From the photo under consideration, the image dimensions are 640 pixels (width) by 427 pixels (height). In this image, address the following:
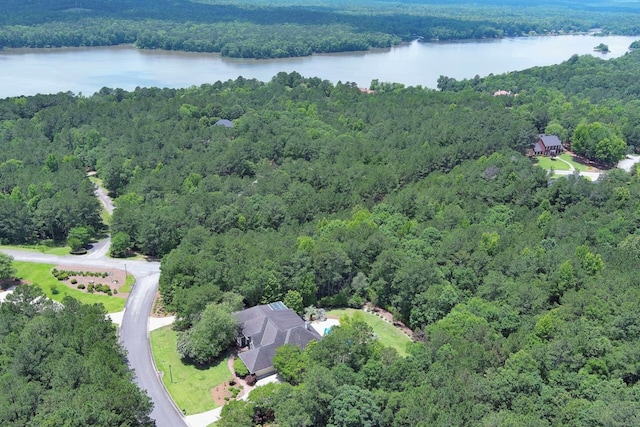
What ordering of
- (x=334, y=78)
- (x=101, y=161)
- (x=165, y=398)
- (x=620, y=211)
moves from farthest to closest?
(x=334, y=78), (x=101, y=161), (x=620, y=211), (x=165, y=398)

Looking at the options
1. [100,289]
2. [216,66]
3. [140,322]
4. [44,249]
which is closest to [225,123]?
[44,249]

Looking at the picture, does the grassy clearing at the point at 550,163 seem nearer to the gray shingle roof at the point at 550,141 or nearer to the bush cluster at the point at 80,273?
the gray shingle roof at the point at 550,141

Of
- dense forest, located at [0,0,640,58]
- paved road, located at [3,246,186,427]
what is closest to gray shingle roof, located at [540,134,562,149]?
Answer: paved road, located at [3,246,186,427]

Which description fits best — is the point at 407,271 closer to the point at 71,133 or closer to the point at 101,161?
the point at 101,161

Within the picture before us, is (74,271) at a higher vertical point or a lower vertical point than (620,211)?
lower

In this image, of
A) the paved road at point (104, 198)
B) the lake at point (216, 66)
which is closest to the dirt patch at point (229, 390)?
the paved road at point (104, 198)

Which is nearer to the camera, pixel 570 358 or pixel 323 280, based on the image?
pixel 570 358

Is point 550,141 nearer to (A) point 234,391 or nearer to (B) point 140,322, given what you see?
(B) point 140,322

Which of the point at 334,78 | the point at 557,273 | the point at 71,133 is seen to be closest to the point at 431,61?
the point at 334,78
